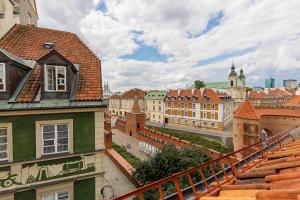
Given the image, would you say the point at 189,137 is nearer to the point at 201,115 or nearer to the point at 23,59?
the point at 201,115

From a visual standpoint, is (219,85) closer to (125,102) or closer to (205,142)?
(125,102)

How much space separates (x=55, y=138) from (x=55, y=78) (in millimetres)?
2626

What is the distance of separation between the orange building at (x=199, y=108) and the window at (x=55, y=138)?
136 feet

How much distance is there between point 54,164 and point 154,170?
24.9ft

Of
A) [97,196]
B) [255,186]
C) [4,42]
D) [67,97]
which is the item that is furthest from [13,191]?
[255,186]

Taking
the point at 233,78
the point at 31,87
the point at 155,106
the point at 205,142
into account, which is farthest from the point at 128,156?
the point at 233,78

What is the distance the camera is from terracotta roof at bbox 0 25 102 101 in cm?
862

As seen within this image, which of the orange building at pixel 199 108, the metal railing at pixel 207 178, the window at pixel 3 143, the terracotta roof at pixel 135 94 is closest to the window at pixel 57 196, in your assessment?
the window at pixel 3 143

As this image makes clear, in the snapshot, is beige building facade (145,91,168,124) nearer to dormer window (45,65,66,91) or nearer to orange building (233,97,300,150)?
orange building (233,97,300,150)

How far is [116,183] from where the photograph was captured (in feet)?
54.2

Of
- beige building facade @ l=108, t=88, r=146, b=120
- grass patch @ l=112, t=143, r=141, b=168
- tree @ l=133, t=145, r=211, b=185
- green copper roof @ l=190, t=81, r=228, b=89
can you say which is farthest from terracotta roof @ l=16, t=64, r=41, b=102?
green copper roof @ l=190, t=81, r=228, b=89

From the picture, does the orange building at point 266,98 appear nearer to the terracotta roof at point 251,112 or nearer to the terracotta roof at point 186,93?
the terracotta roof at point 186,93

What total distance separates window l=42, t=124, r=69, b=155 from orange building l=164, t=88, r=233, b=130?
136 feet

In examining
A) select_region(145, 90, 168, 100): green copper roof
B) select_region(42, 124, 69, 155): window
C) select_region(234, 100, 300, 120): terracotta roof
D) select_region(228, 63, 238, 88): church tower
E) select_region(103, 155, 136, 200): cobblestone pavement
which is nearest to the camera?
select_region(42, 124, 69, 155): window
